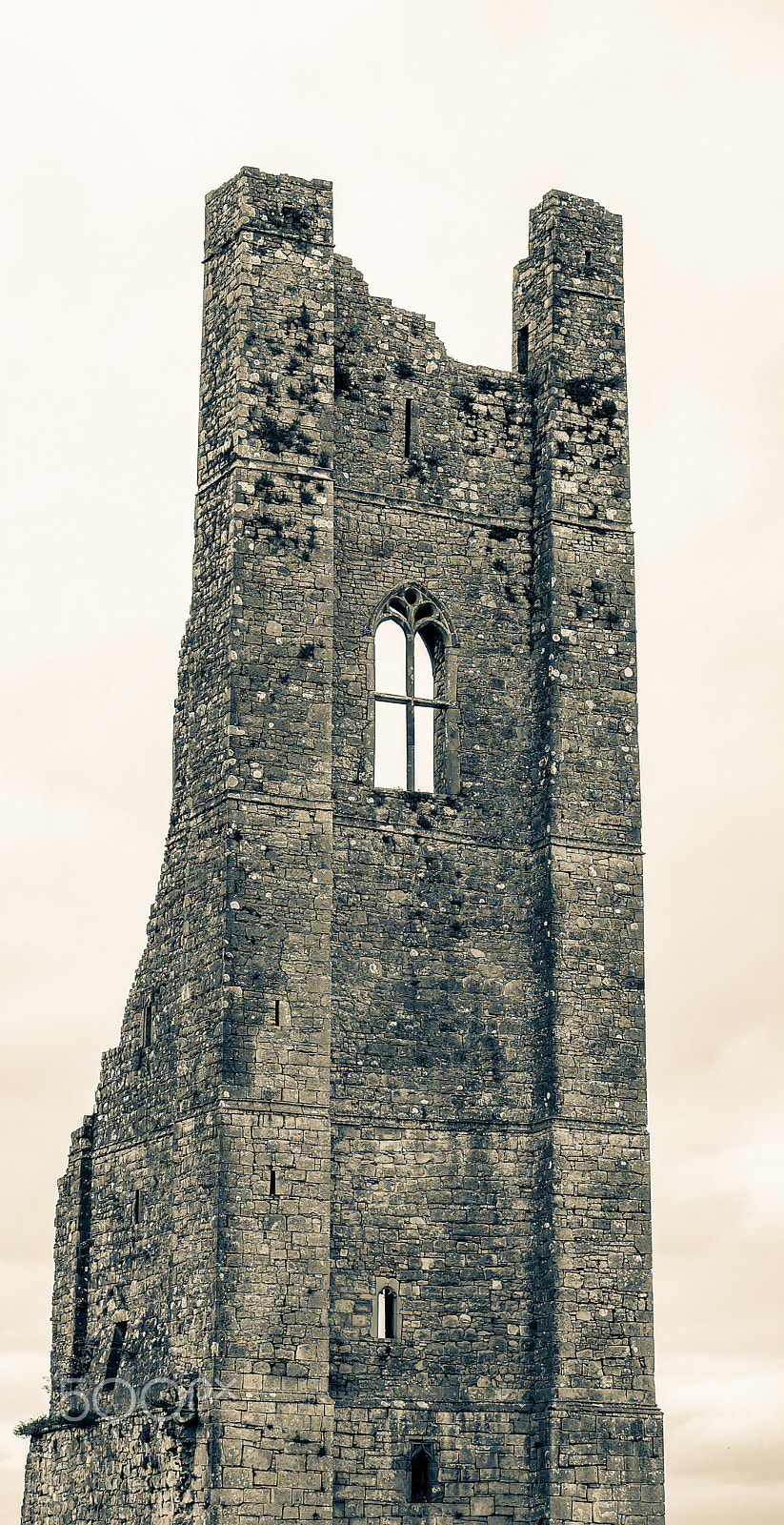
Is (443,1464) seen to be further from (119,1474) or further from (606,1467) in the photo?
(119,1474)

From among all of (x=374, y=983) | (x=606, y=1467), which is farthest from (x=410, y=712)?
(x=606, y=1467)

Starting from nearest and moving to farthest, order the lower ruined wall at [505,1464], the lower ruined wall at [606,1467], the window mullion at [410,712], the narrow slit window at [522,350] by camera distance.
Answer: the lower ruined wall at [505,1464] → the lower ruined wall at [606,1467] → the window mullion at [410,712] → the narrow slit window at [522,350]

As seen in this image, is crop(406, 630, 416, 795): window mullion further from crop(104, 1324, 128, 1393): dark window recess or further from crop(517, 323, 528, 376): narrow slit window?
crop(104, 1324, 128, 1393): dark window recess

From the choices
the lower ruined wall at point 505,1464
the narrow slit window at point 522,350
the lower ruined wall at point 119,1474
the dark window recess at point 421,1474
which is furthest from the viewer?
the narrow slit window at point 522,350

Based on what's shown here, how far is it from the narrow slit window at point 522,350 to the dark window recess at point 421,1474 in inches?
562

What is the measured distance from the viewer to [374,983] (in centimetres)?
2992

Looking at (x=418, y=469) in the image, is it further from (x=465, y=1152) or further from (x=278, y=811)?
(x=465, y=1152)

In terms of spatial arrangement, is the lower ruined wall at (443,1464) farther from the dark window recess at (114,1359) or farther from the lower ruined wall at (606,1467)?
the dark window recess at (114,1359)

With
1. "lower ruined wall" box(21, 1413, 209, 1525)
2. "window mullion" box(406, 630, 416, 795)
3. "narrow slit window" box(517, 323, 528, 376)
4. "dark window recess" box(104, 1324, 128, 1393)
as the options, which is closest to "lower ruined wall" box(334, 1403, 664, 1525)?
"lower ruined wall" box(21, 1413, 209, 1525)

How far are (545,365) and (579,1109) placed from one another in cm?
1000

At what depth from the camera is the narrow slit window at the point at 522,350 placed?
111 ft

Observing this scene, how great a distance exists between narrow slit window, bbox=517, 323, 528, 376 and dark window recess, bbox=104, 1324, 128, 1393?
1375 cm

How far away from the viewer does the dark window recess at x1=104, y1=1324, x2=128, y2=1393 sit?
1214 inches

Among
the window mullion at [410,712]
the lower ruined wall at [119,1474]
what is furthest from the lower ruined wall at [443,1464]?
the window mullion at [410,712]
